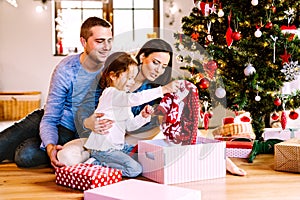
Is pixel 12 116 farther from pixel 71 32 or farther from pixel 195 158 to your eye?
pixel 195 158

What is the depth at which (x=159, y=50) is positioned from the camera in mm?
1848

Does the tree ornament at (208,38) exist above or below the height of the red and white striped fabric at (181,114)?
above

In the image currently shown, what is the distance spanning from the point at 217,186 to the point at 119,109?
1.59ft

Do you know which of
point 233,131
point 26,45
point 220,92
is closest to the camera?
point 220,92

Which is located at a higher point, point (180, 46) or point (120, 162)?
point (180, 46)

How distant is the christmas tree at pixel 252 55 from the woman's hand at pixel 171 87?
538 millimetres

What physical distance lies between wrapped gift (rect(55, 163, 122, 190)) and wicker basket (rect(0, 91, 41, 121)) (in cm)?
363

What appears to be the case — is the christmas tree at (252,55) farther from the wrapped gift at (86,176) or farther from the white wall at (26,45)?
the white wall at (26,45)

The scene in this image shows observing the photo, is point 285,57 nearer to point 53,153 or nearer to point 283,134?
point 283,134

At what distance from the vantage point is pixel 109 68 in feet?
6.26

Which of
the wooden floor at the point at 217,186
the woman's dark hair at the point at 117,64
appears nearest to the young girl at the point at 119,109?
the woman's dark hair at the point at 117,64

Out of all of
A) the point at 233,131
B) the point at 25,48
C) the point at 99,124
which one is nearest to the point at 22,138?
the point at 99,124

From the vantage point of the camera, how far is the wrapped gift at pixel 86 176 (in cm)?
176

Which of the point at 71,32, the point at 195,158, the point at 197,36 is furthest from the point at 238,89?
the point at 71,32
